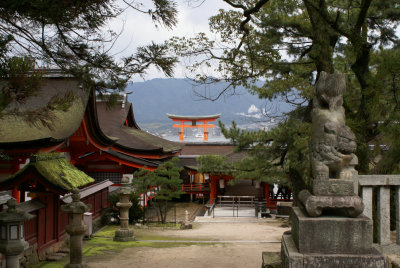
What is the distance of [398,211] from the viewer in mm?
4809

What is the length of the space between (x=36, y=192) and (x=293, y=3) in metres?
7.51

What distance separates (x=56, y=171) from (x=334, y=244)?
5.21m

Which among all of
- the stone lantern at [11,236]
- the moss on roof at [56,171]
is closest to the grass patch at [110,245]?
the moss on roof at [56,171]

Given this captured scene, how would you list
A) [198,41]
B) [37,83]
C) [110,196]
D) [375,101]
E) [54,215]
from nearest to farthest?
[37,83] < [375,101] < [54,215] < [198,41] < [110,196]

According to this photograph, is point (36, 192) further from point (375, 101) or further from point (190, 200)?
point (190, 200)

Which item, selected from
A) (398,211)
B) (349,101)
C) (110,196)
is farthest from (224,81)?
(110,196)

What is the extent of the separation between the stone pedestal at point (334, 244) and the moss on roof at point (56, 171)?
4514 mm

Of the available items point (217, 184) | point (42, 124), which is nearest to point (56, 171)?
point (42, 124)

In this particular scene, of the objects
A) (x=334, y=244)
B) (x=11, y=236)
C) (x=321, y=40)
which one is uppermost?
(x=321, y=40)

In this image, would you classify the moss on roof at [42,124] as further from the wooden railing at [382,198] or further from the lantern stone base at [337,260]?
the wooden railing at [382,198]

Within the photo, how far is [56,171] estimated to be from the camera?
736cm

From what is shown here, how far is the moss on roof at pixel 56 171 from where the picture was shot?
685cm

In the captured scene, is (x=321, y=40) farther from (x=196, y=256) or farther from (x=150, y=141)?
(x=150, y=141)

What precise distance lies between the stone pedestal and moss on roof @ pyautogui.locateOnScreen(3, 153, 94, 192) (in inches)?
178
